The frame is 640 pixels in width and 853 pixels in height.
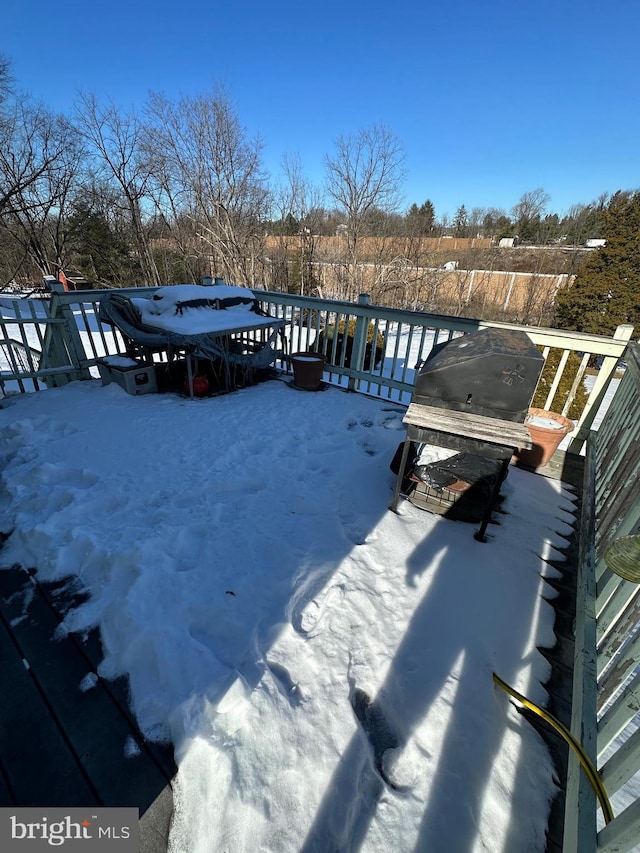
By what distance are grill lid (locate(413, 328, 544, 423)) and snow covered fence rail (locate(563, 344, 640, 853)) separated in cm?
63

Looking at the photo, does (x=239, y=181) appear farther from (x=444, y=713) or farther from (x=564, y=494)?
(x=444, y=713)

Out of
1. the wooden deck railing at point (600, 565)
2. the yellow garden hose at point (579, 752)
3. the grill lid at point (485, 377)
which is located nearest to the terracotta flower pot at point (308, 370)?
the wooden deck railing at point (600, 565)

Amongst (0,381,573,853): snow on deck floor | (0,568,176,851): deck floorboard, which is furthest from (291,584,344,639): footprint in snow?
(0,568,176,851): deck floorboard

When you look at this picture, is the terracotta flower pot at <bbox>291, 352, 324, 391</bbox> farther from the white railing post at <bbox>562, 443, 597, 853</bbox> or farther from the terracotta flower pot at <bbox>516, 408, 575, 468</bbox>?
the white railing post at <bbox>562, 443, 597, 853</bbox>

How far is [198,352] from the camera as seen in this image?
420cm

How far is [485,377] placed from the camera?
2.18m

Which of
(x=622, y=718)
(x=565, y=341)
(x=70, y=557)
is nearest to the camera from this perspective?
(x=622, y=718)

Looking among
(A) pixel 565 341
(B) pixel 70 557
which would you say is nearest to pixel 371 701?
(B) pixel 70 557

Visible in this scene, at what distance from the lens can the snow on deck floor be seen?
1.19 metres

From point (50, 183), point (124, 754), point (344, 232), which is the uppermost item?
point (50, 183)

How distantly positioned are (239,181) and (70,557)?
16.5m

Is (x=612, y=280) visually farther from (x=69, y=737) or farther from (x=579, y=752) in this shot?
(x=69, y=737)

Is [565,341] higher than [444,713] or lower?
higher

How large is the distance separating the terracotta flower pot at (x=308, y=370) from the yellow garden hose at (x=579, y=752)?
3747mm
